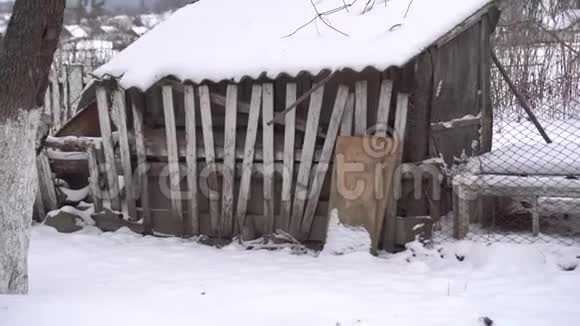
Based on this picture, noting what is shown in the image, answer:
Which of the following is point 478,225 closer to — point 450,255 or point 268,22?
point 450,255

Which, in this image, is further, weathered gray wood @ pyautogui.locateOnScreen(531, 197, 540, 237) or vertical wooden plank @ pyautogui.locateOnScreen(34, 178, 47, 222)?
vertical wooden plank @ pyautogui.locateOnScreen(34, 178, 47, 222)

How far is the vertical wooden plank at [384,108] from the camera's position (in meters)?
6.05

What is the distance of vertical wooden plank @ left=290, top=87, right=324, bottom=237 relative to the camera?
6262 mm

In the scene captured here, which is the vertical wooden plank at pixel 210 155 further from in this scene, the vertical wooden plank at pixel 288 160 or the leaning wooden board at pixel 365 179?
the leaning wooden board at pixel 365 179

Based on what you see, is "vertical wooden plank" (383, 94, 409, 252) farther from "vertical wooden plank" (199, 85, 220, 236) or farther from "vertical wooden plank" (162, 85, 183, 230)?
"vertical wooden plank" (162, 85, 183, 230)

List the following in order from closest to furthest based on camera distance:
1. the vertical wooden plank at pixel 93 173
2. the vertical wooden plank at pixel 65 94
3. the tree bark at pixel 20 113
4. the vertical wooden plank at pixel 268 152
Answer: the tree bark at pixel 20 113
the vertical wooden plank at pixel 268 152
the vertical wooden plank at pixel 93 173
the vertical wooden plank at pixel 65 94

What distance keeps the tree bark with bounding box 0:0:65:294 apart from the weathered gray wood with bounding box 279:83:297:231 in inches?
101

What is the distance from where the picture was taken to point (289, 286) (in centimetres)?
507

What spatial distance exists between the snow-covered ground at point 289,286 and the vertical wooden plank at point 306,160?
1.30 ft

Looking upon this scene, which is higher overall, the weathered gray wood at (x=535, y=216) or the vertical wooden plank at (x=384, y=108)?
the vertical wooden plank at (x=384, y=108)

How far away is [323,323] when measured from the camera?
13.7 ft

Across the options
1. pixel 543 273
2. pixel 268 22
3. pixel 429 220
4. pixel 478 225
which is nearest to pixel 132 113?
pixel 268 22

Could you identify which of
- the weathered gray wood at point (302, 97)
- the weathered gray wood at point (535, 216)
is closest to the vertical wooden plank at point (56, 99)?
the weathered gray wood at point (302, 97)

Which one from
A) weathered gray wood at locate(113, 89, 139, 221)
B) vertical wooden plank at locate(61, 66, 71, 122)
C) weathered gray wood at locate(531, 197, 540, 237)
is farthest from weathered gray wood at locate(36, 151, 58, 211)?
vertical wooden plank at locate(61, 66, 71, 122)
